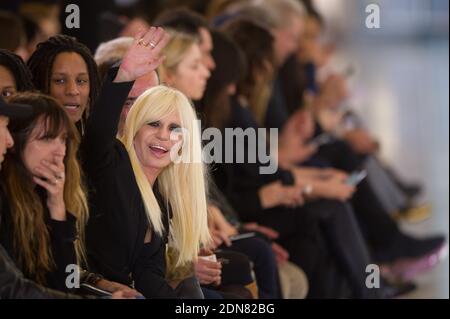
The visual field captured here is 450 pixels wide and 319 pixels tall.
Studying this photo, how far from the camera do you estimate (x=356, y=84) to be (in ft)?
31.9

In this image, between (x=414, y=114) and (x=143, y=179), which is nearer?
(x=143, y=179)

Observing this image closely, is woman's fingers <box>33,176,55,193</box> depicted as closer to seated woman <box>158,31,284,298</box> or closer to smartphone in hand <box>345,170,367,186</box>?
seated woman <box>158,31,284,298</box>

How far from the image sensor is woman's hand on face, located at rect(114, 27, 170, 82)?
272cm

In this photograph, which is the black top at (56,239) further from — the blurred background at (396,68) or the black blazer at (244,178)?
the black blazer at (244,178)

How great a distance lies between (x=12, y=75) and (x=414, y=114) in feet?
21.0

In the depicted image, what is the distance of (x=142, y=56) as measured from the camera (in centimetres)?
277

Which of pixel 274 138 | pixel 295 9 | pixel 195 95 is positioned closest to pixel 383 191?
pixel 295 9

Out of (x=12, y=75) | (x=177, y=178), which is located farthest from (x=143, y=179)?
(x=12, y=75)

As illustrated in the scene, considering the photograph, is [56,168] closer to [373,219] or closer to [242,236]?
[242,236]

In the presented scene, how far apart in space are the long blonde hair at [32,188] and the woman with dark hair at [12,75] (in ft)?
→ 0.12

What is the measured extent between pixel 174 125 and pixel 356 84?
6991 millimetres

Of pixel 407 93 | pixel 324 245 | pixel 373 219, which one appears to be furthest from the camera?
pixel 407 93

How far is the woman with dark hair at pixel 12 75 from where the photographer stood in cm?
270

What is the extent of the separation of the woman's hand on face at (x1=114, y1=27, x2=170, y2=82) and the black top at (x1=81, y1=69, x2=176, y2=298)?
0.03 metres
